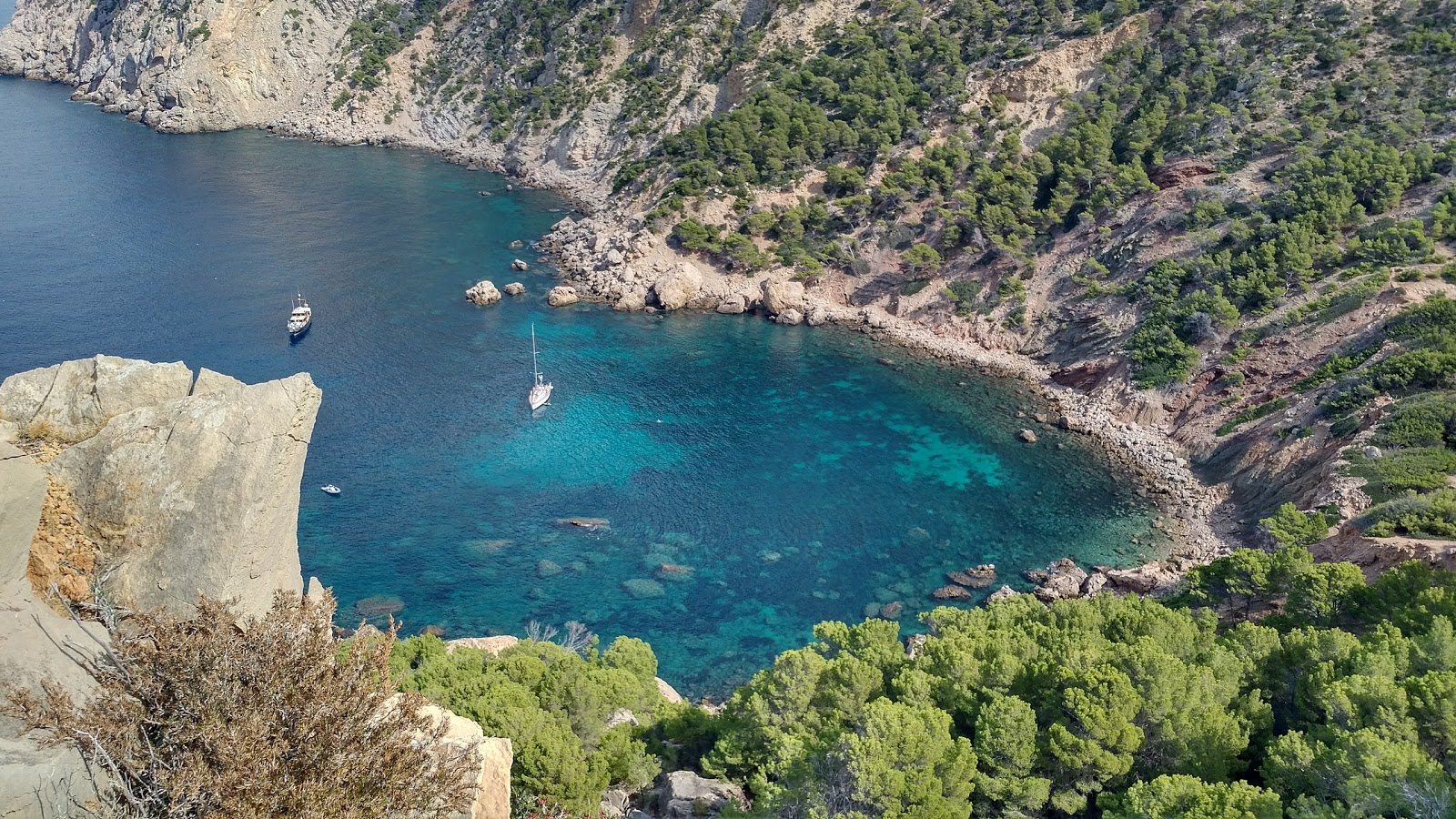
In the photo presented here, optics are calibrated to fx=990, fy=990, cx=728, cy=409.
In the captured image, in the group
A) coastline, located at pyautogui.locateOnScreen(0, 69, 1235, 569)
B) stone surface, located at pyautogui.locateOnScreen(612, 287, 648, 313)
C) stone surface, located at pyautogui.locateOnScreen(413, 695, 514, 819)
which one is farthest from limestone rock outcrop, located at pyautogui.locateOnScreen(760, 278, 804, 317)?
stone surface, located at pyautogui.locateOnScreen(413, 695, 514, 819)

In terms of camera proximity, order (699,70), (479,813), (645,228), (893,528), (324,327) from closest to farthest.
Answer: (479,813) < (893,528) < (324,327) < (645,228) < (699,70)

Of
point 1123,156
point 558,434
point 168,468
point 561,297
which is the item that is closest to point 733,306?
point 561,297

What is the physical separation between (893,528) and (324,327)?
48211mm

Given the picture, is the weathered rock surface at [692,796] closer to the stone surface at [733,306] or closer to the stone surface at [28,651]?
the stone surface at [28,651]

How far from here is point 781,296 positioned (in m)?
84.4

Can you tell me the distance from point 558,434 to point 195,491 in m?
46.4

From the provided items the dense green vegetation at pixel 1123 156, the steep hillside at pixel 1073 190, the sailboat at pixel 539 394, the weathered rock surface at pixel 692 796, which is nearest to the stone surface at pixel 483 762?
the weathered rock surface at pixel 692 796

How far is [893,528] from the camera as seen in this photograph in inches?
2190

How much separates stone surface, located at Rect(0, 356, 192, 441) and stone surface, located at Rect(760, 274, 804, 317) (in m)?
66.7

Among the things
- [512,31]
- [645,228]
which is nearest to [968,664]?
[645,228]

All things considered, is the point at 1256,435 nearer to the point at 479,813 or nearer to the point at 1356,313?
the point at 1356,313

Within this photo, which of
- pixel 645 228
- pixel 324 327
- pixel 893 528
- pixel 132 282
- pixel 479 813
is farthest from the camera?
pixel 645 228

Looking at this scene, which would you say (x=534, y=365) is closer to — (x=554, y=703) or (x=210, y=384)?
(x=554, y=703)

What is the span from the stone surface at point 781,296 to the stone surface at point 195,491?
65882 millimetres
